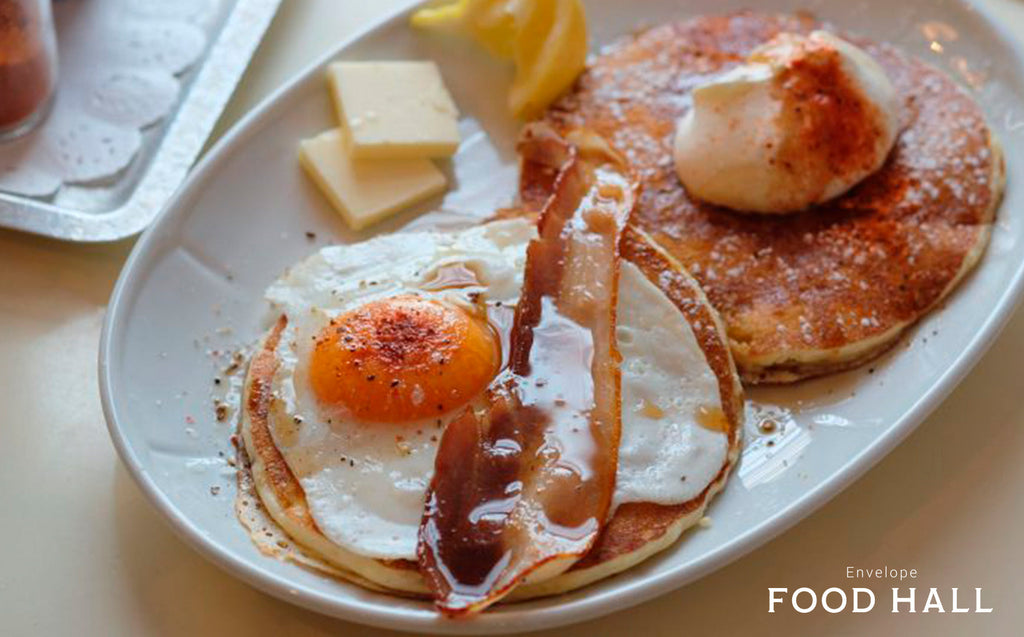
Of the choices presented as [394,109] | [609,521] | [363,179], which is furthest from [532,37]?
[609,521]

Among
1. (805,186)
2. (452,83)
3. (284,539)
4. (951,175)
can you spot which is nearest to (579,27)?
(452,83)

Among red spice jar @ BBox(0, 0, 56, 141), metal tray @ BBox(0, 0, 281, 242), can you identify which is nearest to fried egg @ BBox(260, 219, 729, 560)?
metal tray @ BBox(0, 0, 281, 242)

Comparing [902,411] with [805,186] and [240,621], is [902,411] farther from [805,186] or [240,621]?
[240,621]

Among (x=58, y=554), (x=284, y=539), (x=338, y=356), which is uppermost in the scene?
(x=338, y=356)

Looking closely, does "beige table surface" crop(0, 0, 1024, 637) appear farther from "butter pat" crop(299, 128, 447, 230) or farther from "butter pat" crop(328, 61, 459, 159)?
"butter pat" crop(328, 61, 459, 159)

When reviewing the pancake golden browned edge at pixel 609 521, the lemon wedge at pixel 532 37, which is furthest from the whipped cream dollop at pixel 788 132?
the lemon wedge at pixel 532 37

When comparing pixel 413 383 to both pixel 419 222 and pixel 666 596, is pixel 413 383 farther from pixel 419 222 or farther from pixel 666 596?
pixel 419 222
